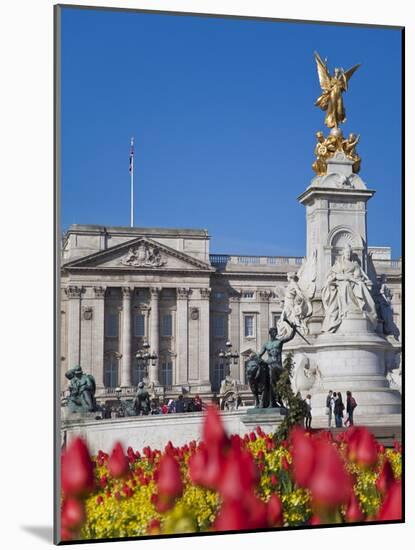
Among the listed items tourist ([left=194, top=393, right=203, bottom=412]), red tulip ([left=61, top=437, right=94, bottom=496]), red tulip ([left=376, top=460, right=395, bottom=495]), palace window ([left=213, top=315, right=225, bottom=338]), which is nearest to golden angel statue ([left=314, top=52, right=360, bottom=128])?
palace window ([left=213, top=315, right=225, bottom=338])

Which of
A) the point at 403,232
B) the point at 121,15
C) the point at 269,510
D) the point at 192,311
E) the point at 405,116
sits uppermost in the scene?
the point at 121,15

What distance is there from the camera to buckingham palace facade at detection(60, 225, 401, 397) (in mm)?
11266

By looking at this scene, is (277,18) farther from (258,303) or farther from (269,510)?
(269,510)

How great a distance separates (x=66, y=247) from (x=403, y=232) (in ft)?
12.2

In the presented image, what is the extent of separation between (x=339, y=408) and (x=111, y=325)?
2617 mm

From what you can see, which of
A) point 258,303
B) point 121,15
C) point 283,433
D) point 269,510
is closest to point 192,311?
point 258,303

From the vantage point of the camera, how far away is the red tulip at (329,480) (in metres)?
11.4

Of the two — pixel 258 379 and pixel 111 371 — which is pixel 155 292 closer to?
pixel 111 371

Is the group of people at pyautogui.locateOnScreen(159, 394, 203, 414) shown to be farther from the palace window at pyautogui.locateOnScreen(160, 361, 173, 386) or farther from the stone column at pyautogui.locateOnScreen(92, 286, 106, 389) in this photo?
the stone column at pyautogui.locateOnScreen(92, 286, 106, 389)

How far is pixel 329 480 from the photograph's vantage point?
11469 millimetres

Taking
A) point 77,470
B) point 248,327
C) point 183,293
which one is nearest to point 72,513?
point 77,470

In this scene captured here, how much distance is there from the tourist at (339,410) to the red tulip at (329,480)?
0.58 metres

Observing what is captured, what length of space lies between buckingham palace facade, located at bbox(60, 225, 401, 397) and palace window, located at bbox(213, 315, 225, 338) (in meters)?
0.01

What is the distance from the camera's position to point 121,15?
1132 centimetres
